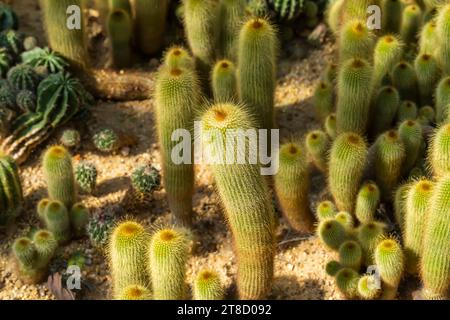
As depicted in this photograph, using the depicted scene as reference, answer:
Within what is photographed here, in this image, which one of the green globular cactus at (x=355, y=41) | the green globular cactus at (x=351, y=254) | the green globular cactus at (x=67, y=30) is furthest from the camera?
the green globular cactus at (x=67, y=30)

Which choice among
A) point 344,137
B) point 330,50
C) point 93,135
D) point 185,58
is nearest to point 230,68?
point 185,58

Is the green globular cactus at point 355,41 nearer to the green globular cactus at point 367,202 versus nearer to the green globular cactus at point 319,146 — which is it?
the green globular cactus at point 319,146

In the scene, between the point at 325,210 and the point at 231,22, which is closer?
the point at 325,210

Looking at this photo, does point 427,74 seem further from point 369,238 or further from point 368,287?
point 368,287

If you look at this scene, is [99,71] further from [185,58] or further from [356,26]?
[356,26]

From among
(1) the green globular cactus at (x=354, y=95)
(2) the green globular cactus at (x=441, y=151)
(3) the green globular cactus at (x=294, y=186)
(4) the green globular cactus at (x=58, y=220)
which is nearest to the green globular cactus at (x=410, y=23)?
(1) the green globular cactus at (x=354, y=95)

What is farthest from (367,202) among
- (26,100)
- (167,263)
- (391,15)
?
(26,100)
